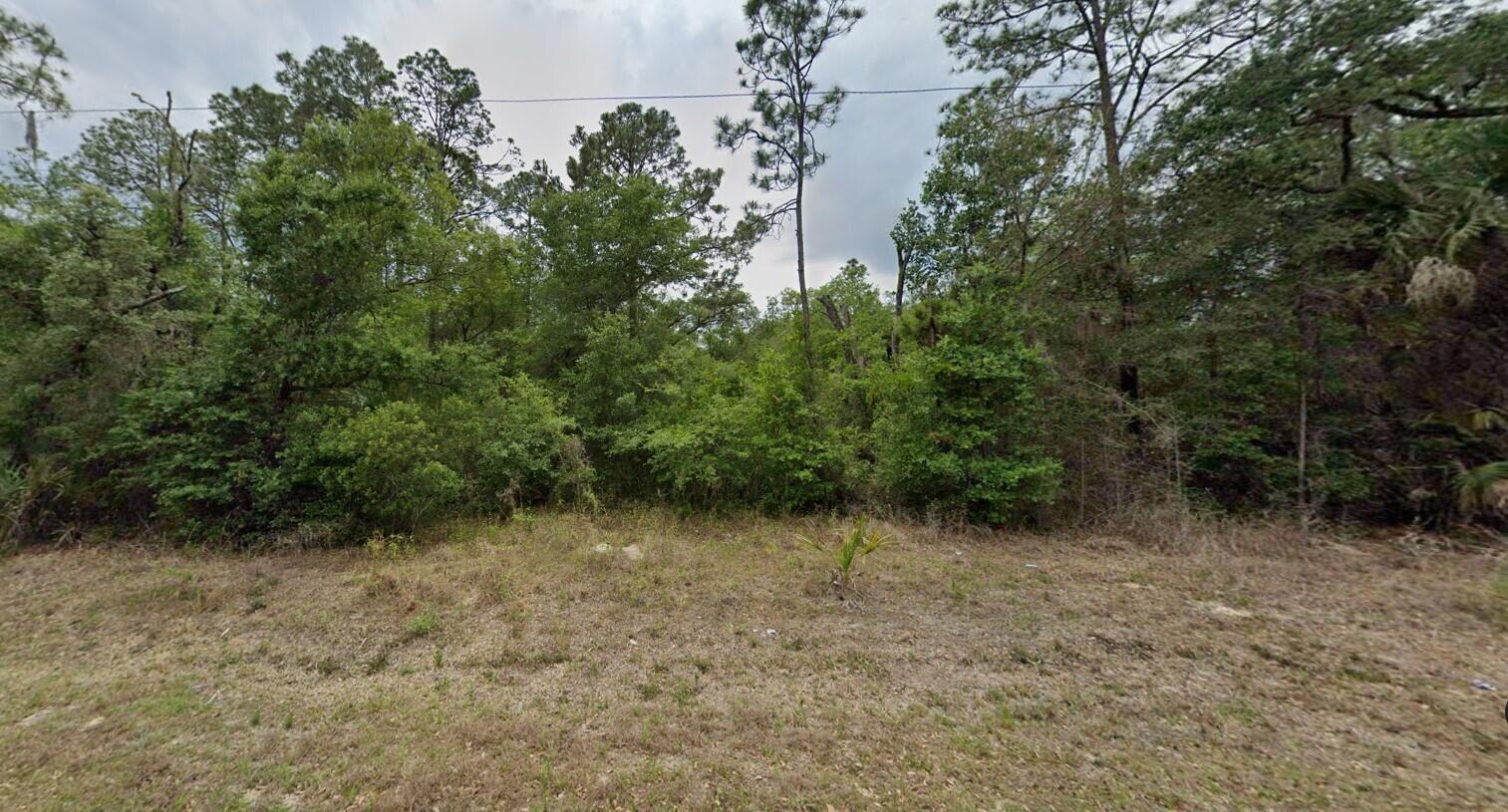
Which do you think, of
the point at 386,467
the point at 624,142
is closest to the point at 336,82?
the point at 624,142

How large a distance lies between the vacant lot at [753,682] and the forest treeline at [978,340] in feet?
4.71

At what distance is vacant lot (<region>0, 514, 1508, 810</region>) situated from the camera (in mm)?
2285

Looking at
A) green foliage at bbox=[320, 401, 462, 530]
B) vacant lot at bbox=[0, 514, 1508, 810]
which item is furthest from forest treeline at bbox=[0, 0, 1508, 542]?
vacant lot at bbox=[0, 514, 1508, 810]

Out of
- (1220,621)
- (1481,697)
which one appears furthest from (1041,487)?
(1481,697)

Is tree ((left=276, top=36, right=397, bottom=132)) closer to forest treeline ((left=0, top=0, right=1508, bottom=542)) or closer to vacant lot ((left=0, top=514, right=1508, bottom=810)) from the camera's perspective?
forest treeline ((left=0, top=0, right=1508, bottom=542))

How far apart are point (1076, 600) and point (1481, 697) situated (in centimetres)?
208

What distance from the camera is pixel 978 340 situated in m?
6.80

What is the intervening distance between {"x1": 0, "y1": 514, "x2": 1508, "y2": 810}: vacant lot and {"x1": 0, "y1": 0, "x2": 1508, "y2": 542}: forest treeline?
1.44 m

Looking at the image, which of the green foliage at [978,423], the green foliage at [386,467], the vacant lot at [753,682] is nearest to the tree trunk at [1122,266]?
the green foliage at [978,423]

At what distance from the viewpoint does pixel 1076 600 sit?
4461 mm

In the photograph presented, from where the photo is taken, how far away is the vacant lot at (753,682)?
2.29m

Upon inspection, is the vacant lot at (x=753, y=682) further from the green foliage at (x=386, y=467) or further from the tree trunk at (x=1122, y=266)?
the tree trunk at (x=1122, y=266)

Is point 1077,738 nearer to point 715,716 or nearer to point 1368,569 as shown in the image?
point 715,716

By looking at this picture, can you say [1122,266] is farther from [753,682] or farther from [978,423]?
[753,682]
